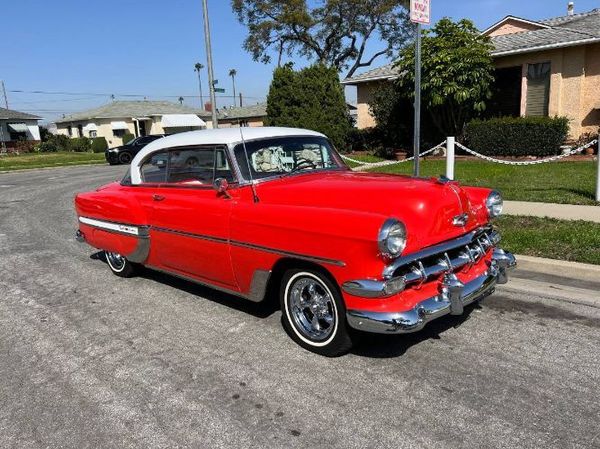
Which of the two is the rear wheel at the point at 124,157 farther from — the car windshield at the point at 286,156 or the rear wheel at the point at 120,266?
the car windshield at the point at 286,156

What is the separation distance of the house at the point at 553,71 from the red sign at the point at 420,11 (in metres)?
12.2

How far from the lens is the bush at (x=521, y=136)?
629 inches

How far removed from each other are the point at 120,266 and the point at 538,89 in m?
16.6

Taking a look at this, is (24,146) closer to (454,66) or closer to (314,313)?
(454,66)

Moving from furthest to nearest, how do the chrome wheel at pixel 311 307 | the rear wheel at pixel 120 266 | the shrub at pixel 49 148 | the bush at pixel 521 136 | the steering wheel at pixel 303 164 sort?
1. the shrub at pixel 49 148
2. the bush at pixel 521 136
3. the rear wheel at pixel 120 266
4. the steering wheel at pixel 303 164
5. the chrome wheel at pixel 311 307

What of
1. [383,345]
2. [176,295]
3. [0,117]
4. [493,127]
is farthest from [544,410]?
[0,117]

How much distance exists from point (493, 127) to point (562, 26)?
6137 mm

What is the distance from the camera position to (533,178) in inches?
449

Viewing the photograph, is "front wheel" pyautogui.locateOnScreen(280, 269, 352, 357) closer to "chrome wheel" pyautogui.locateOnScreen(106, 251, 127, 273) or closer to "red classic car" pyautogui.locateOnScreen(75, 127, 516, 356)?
"red classic car" pyautogui.locateOnScreen(75, 127, 516, 356)

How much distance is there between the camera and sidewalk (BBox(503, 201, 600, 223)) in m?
7.34

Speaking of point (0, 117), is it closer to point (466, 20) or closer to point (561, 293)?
point (466, 20)

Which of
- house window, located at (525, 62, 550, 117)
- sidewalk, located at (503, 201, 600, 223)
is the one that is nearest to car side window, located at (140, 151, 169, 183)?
sidewalk, located at (503, 201, 600, 223)

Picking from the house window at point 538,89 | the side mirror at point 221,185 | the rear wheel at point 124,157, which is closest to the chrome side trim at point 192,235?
the side mirror at point 221,185

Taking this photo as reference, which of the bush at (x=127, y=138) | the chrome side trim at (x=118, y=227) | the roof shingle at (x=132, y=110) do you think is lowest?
the chrome side trim at (x=118, y=227)
